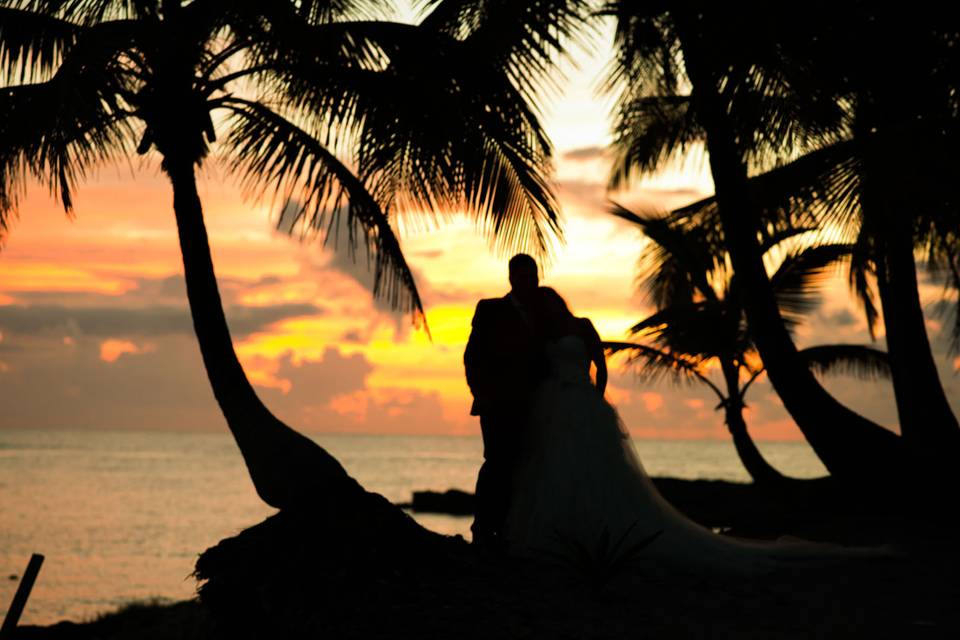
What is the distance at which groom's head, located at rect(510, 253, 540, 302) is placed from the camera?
6.83 m

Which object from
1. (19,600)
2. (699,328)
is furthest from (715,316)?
(19,600)

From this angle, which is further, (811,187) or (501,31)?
(811,187)

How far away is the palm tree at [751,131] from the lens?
9742mm

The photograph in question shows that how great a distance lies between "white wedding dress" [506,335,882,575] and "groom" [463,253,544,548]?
0.37 feet

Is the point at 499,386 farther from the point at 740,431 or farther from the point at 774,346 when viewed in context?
the point at 740,431

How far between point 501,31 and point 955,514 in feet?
23.4

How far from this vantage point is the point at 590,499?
639 centimetres

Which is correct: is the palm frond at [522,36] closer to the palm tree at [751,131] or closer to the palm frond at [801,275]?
the palm tree at [751,131]

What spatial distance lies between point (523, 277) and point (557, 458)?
4.09ft

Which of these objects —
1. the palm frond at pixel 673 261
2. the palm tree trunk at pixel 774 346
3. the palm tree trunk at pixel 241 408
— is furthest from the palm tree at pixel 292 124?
the palm frond at pixel 673 261

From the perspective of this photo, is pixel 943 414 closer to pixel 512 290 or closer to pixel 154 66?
pixel 512 290

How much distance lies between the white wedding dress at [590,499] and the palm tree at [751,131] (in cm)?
391

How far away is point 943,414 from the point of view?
11.9m

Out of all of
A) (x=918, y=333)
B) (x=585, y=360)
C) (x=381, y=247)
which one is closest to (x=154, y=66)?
(x=381, y=247)
